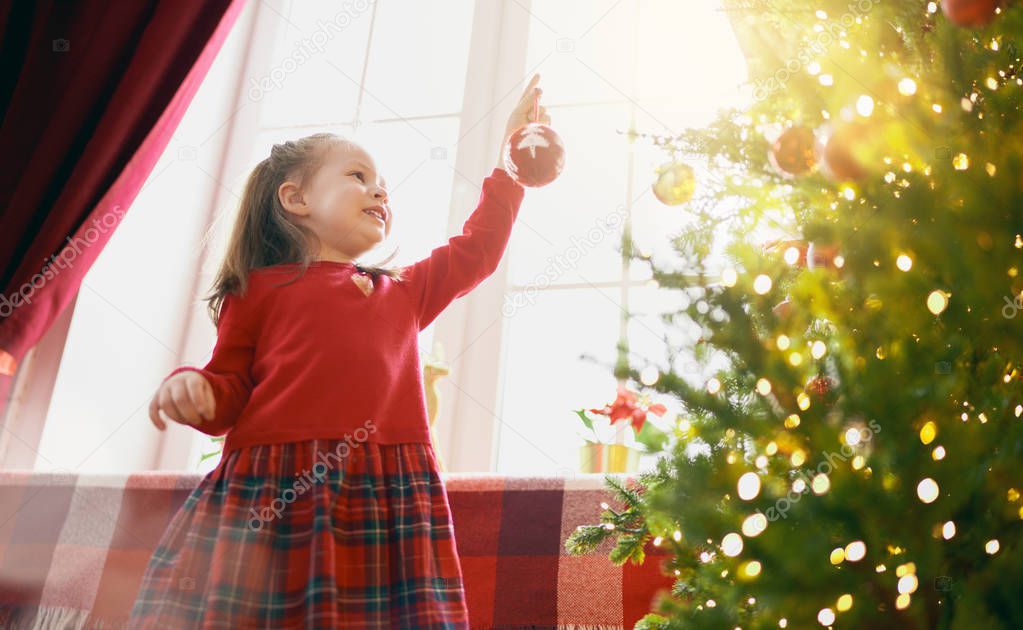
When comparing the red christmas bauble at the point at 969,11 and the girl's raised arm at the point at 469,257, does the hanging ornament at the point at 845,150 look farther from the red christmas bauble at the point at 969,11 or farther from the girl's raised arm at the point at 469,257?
the girl's raised arm at the point at 469,257

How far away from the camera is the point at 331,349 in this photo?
1.11 m

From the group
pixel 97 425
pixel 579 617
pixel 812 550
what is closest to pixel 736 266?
pixel 812 550

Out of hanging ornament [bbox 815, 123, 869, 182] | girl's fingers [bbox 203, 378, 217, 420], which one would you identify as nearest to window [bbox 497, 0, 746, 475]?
girl's fingers [bbox 203, 378, 217, 420]

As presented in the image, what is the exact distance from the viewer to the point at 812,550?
1.75ft

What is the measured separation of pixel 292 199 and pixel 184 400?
380mm

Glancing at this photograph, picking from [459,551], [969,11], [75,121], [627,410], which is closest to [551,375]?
[627,410]

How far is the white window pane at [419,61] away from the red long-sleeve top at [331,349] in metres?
1.01

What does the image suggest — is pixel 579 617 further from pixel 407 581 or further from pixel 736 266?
pixel 736 266

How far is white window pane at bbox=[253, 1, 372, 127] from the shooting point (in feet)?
7.54

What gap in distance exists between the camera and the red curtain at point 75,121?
1746mm

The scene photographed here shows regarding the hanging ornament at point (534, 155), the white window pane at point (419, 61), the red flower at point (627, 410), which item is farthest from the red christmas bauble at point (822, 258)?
→ the white window pane at point (419, 61)

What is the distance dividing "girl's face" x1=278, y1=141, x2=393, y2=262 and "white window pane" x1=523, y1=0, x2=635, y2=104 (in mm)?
921

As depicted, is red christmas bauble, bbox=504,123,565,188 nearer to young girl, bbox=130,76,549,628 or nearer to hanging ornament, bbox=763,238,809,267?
young girl, bbox=130,76,549,628

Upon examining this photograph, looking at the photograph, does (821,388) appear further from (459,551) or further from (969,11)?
(459,551)
